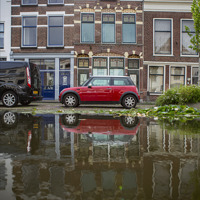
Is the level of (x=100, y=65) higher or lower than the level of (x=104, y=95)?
higher

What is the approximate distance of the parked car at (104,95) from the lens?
1378 centimetres

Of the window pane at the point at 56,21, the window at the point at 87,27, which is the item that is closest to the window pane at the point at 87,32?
the window at the point at 87,27

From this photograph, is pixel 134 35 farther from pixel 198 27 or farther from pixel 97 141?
pixel 97 141

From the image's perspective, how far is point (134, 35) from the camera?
2272 cm

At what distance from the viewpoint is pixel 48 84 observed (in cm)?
2281

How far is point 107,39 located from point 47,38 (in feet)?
15.7

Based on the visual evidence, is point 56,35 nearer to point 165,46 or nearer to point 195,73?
point 165,46

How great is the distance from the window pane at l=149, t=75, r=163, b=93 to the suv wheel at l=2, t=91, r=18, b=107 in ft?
41.1

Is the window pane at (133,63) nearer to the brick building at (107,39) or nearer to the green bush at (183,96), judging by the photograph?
the brick building at (107,39)

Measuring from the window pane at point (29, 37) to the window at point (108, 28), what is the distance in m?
5.66

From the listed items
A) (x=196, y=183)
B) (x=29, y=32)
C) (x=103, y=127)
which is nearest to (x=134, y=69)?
(x=29, y=32)

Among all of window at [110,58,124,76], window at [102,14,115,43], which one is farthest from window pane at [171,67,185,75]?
window at [102,14,115,43]

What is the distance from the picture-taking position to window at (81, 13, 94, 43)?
22.5 meters

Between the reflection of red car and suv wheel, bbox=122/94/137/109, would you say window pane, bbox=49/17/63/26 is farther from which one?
the reflection of red car
